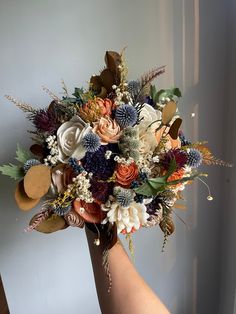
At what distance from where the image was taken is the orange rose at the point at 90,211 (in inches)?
31.4

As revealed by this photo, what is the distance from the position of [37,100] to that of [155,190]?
547mm

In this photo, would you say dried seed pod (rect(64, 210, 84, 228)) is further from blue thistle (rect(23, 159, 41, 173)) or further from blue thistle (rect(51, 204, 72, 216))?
blue thistle (rect(23, 159, 41, 173))

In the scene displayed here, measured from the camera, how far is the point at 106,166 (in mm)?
788

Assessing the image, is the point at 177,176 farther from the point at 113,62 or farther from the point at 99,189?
the point at 113,62

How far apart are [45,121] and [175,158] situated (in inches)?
11.8

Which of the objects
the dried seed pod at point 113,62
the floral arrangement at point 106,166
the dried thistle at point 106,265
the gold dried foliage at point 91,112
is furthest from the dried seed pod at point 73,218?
the dried seed pod at point 113,62

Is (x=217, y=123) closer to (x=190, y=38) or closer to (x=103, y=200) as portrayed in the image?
(x=190, y=38)

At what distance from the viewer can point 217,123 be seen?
1411 millimetres

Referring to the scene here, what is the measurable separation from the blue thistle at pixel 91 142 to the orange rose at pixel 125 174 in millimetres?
65

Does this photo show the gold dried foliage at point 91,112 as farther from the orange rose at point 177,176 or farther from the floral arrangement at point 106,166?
the orange rose at point 177,176

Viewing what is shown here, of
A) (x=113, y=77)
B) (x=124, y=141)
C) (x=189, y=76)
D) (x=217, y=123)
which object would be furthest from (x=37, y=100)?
(x=217, y=123)

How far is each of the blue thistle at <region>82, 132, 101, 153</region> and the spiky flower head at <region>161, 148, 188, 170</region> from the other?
15 cm

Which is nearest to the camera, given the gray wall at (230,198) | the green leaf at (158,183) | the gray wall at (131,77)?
the green leaf at (158,183)

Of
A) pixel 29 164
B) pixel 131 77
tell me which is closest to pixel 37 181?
pixel 29 164
